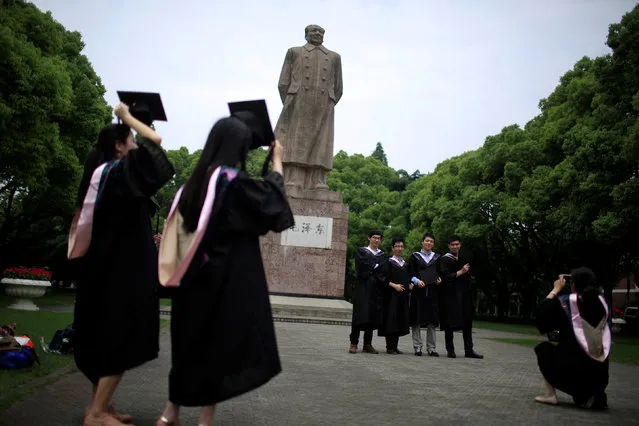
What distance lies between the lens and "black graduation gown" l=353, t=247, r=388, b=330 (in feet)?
39.1

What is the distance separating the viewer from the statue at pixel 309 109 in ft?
69.2

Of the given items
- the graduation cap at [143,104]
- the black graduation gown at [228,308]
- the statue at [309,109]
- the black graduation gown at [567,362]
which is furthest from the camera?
the statue at [309,109]

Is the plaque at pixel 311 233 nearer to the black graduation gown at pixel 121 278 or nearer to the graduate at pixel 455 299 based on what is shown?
the graduate at pixel 455 299

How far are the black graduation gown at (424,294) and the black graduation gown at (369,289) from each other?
0.59 meters

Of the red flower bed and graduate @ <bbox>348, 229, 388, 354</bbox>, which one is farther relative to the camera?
the red flower bed

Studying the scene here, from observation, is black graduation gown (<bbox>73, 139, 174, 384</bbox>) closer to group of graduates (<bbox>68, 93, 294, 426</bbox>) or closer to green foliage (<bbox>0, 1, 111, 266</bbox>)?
group of graduates (<bbox>68, 93, 294, 426</bbox>)

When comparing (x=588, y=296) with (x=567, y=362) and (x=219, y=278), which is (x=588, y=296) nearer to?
(x=567, y=362)

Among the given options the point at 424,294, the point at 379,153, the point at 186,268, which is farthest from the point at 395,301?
the point at 379,153

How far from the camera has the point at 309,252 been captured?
66.2 ft

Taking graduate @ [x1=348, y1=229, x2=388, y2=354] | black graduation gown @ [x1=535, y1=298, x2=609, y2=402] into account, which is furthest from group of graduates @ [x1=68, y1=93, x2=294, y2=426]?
graduate @ [x1=348, y1=229, x2=388, y2=354]

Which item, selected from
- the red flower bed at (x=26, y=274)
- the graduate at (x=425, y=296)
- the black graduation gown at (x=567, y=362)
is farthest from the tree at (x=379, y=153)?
the black graduation gown at (x=567, y=362)

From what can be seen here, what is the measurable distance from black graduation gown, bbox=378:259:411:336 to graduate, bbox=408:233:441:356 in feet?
0.51

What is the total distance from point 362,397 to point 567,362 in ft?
6.57

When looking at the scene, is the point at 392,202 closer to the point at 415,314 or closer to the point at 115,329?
the point at 415,314
